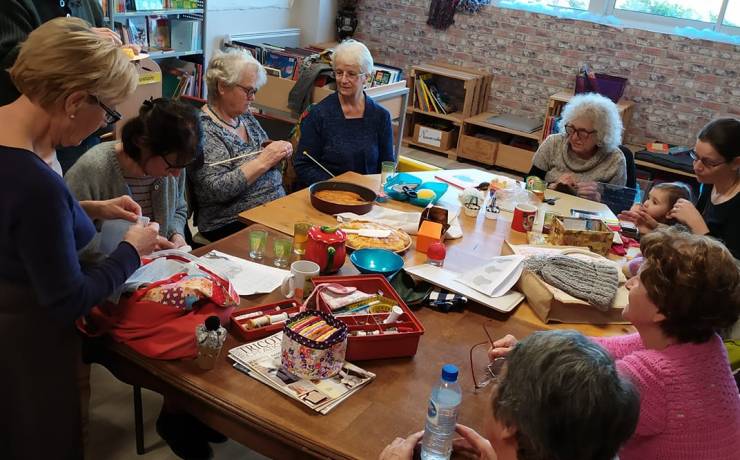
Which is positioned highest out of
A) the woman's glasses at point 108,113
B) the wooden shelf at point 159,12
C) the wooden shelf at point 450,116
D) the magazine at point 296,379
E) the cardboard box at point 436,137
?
the wooden shelf at point 159,12

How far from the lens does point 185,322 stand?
161cm

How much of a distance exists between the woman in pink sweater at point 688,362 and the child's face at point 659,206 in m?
1.38

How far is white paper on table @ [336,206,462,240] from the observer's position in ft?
8.14

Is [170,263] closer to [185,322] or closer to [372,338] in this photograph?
[185,322]

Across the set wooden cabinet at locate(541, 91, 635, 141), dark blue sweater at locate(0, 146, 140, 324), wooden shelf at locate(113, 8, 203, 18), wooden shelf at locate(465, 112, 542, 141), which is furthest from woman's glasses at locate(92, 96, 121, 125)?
wooden shelf at locate(465, 112, 542, 141)

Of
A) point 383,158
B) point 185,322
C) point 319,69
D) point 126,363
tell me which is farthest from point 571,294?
point 319,69

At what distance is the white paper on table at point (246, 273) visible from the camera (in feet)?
6.37

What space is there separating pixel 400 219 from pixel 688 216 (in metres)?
1.16

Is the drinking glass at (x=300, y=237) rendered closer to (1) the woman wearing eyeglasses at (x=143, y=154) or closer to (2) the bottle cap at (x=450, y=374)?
(1) the woman wearing eyeglasses at (x=143, y=154)

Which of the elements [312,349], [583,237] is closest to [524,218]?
[583,237]

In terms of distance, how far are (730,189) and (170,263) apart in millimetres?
2252

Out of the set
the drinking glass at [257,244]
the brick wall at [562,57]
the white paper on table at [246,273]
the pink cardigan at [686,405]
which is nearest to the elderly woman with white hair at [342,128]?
the drinking glass at [257,244]

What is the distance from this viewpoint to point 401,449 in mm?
1345

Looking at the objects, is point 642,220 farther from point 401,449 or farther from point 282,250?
point 401,449
